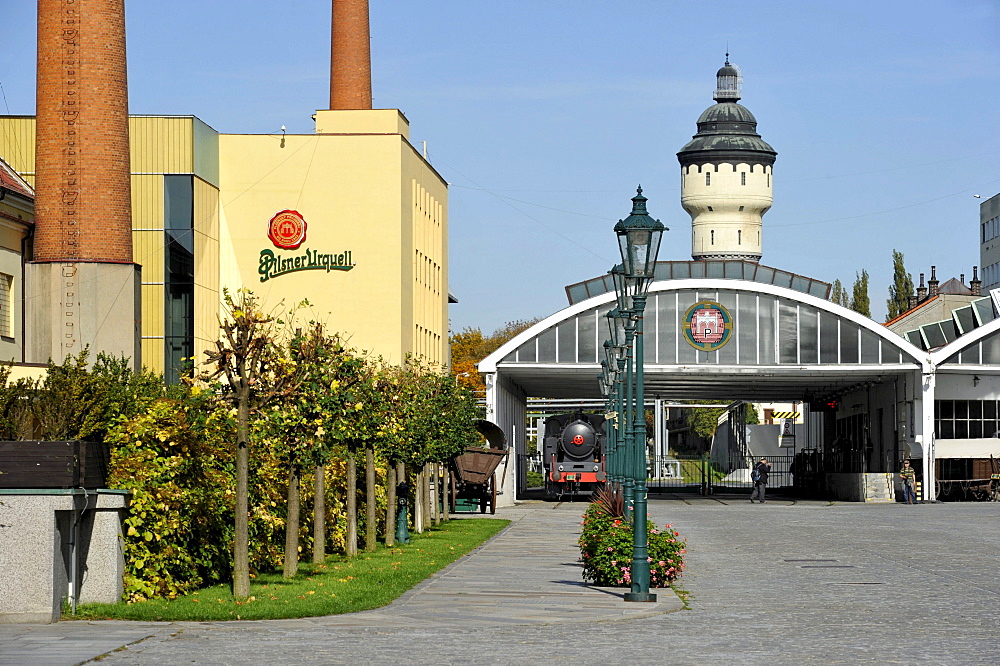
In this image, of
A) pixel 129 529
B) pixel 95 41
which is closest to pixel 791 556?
pixel 129 529

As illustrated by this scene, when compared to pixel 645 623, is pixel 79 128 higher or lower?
higher

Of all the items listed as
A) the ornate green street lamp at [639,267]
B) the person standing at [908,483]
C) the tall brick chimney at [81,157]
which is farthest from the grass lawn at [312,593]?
the person standing at [908,483]

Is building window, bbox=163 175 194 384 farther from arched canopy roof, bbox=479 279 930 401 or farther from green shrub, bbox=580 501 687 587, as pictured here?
green shrub, bbox=580 501 687 587

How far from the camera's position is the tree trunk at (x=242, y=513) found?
54.0ft

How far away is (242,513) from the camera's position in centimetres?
1669

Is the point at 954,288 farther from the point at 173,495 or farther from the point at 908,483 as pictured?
the point at 173,495

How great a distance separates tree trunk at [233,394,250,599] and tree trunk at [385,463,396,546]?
10332 mm

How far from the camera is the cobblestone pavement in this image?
475 inches

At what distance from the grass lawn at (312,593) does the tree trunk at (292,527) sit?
0.19 metres

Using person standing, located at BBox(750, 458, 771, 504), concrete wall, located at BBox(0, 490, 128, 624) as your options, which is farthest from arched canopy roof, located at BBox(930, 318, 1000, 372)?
concrete wall, located at BBox(0, 490, 128, 624)

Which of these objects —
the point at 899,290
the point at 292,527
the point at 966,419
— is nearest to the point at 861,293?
the point at 899,290

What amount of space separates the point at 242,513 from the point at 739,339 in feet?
128

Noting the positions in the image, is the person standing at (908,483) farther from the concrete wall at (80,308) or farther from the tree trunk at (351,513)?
the tree trunk at (351,513)

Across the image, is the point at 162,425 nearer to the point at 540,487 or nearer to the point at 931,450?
the point at 931,450
